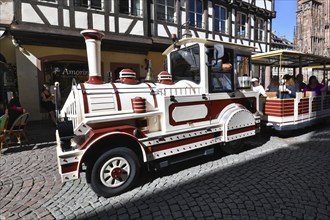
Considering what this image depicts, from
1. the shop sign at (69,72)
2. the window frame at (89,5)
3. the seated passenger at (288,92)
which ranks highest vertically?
the window frame at (89,5)

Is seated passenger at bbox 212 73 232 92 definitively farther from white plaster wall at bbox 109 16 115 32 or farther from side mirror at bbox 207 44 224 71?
white plaster wall at bbox 109 16 115 32

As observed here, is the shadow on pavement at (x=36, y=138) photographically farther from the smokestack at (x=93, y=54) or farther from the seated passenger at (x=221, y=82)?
the seated passenger at (x=221, y=82)

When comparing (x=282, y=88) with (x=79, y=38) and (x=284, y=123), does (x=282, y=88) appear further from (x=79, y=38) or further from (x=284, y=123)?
(x=79, y=38)

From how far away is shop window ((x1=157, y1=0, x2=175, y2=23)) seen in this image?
10.6 meters

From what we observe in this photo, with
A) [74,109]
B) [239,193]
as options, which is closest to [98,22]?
[74,109]

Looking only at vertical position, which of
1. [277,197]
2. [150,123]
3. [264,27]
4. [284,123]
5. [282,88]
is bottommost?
[277,197]

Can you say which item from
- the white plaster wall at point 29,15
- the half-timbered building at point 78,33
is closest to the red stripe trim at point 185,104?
the half-timbered building at point 78,33

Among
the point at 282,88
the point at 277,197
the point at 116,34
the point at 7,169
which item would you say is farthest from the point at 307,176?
the point at 116,34

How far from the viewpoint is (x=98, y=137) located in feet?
9.77

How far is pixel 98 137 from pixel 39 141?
410cm

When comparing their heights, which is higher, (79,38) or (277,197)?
(79,38)

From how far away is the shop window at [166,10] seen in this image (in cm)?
1058

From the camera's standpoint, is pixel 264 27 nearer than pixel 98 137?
No

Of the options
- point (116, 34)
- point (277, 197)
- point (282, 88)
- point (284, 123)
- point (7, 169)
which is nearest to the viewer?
point (277, 197)
